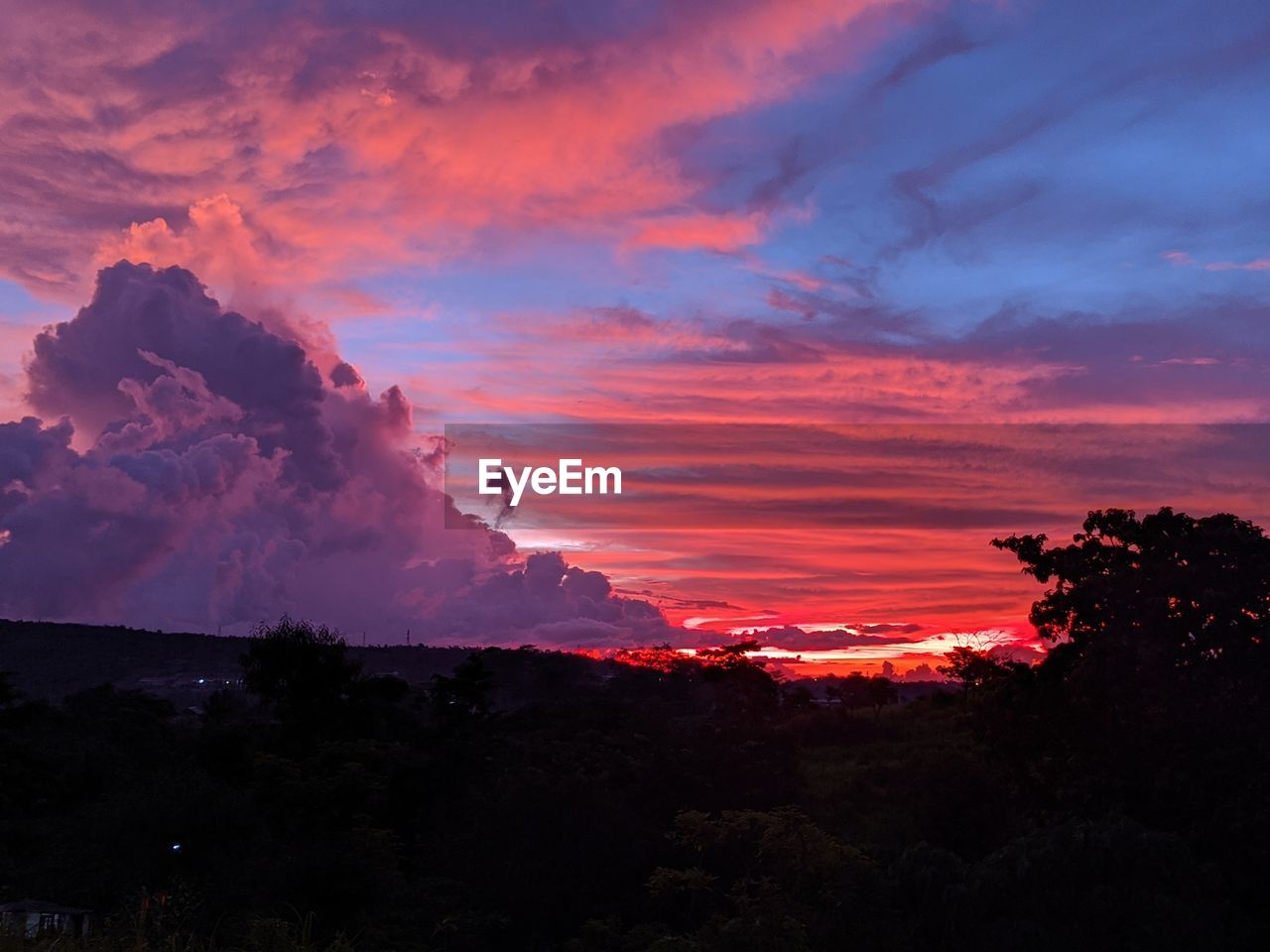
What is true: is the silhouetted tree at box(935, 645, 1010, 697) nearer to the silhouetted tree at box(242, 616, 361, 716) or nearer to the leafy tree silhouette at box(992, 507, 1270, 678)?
the leafy tree silhouette at box(992, 507, 1270, 678)

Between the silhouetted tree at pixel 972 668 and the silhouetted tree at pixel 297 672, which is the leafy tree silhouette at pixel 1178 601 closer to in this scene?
the silhouetted tree at pixel 972 668

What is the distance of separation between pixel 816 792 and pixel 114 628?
462 ft

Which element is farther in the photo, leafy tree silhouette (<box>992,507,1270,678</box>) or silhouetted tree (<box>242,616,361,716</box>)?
silhouetted tree (<box>242,616,361,716</box>)

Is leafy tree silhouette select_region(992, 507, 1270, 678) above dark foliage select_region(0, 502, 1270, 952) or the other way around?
above

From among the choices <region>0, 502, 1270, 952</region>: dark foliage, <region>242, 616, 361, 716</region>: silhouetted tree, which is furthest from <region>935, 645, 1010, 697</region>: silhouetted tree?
<region>242, 616, 361, 716</region>: silhouetted tree

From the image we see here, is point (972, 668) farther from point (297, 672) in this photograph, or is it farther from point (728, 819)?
point (297, 672)

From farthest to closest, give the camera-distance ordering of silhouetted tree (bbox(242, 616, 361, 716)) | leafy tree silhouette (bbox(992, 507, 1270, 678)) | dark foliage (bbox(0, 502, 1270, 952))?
silhouetted tree (bbox(242, 616, 361, 716)), leafy tree silhouette (bbox(992, 507, 1270, 678)), dark foliage (bbox(0, 502, 1270, 952))

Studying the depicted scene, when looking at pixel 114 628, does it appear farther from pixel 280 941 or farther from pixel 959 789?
pixel 280 941

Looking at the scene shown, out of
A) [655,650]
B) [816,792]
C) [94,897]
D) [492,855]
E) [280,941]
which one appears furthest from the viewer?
[655,650]

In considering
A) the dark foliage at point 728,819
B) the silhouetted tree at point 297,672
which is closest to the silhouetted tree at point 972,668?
the dark foliage at point 728,819

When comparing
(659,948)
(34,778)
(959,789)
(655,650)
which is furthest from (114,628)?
(659,948)

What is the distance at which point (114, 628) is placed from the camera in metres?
174

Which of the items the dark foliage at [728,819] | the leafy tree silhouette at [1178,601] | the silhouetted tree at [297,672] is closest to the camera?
the dark foliage at [728,819]

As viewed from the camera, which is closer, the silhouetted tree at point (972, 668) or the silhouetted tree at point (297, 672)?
the silhouetted tree at point (972, 668)
